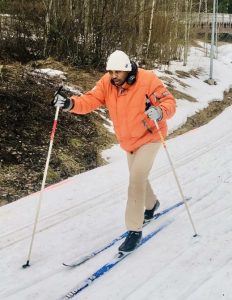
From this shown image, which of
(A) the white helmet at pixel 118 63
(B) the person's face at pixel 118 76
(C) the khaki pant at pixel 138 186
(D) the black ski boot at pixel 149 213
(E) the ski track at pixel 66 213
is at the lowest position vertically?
(E) the ski track at pixel 66 213

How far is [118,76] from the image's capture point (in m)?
4.62

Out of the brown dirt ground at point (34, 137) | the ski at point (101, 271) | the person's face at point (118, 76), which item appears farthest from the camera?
the brown dirt ground at point (34, 137)

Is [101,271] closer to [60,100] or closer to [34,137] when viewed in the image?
[60,100]

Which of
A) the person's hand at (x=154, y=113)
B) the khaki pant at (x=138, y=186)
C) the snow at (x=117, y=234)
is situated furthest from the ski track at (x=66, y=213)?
the person's hand at (x=154, y=113)

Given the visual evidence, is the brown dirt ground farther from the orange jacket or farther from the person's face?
the person's face

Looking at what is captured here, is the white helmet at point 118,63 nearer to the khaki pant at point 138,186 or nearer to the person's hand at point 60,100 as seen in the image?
the person's hand at point 60,100

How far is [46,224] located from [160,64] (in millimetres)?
15999

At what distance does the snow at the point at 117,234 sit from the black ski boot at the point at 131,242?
0.08 metres

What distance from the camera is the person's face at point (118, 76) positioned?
4625 millimetres

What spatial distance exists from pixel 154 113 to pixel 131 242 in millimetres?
1266

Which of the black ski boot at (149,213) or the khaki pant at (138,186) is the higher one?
the khaki pant at (138,186)

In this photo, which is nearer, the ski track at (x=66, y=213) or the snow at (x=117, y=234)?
the snow at (x=117, y=234)

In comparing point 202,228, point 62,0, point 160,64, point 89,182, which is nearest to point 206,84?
point 160,64

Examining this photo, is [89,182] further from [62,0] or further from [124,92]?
[62,0]
